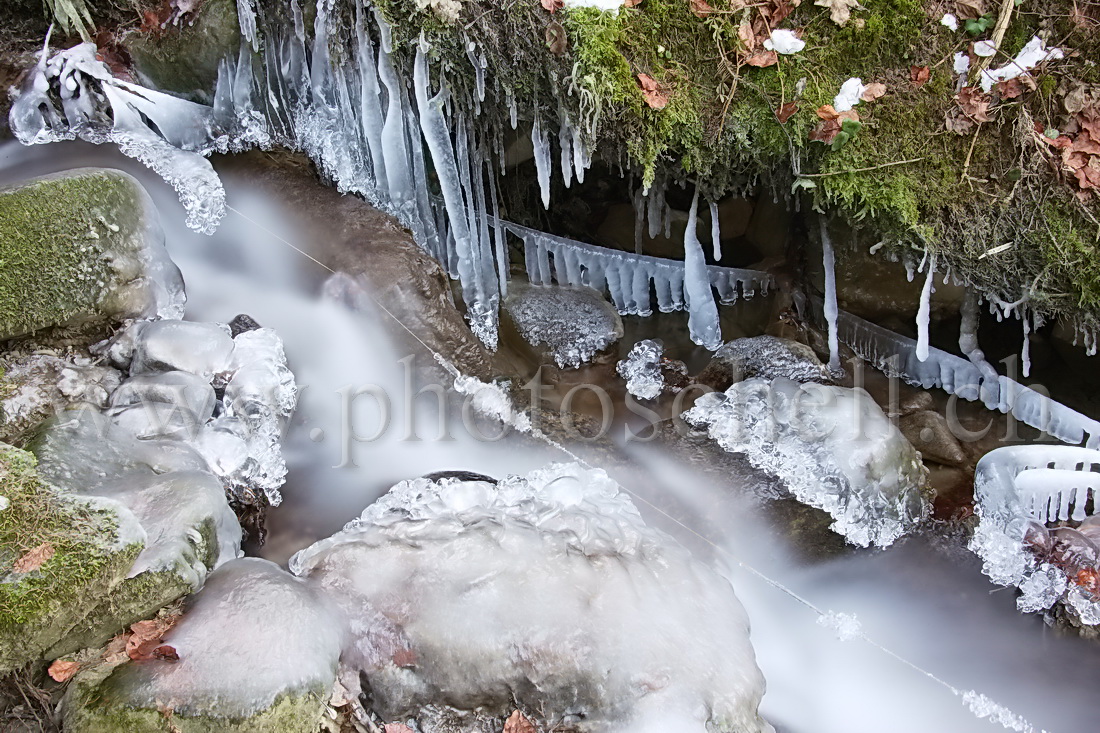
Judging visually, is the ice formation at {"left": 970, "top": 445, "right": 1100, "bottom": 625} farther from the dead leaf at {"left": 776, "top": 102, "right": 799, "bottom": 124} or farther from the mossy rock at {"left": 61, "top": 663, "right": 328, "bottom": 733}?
the mossy rock at {"left": 61, "top": 663, "right": 328, "bottom": 733}

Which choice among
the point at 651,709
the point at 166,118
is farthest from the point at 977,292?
the point at 166,118

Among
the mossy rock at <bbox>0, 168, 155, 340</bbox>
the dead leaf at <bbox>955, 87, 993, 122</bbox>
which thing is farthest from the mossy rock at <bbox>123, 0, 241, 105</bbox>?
the dead leaf at <bbox>955, 87, 993, 122</bbox>

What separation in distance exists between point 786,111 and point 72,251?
3461 millimetres

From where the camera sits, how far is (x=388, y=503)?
3291 millimetres

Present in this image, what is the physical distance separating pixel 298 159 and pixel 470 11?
1.46m

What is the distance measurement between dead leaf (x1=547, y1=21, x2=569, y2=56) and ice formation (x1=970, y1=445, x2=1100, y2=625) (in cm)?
313

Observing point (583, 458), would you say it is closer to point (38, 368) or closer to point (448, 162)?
point (448, 162)

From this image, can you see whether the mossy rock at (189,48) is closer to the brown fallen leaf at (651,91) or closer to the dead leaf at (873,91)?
the brown fallen leaf at (651,91)

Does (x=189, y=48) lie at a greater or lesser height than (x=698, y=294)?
greater

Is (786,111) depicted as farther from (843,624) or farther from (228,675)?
(228,675)

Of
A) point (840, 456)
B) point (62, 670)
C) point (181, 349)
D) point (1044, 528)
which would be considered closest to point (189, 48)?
point (181, 349)

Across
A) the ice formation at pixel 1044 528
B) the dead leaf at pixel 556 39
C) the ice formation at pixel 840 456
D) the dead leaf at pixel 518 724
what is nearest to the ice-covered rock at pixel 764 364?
the ice formation at pixel 840 456

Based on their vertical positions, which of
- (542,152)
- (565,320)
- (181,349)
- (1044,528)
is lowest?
(1044,528)

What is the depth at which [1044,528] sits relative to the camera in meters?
3.60
